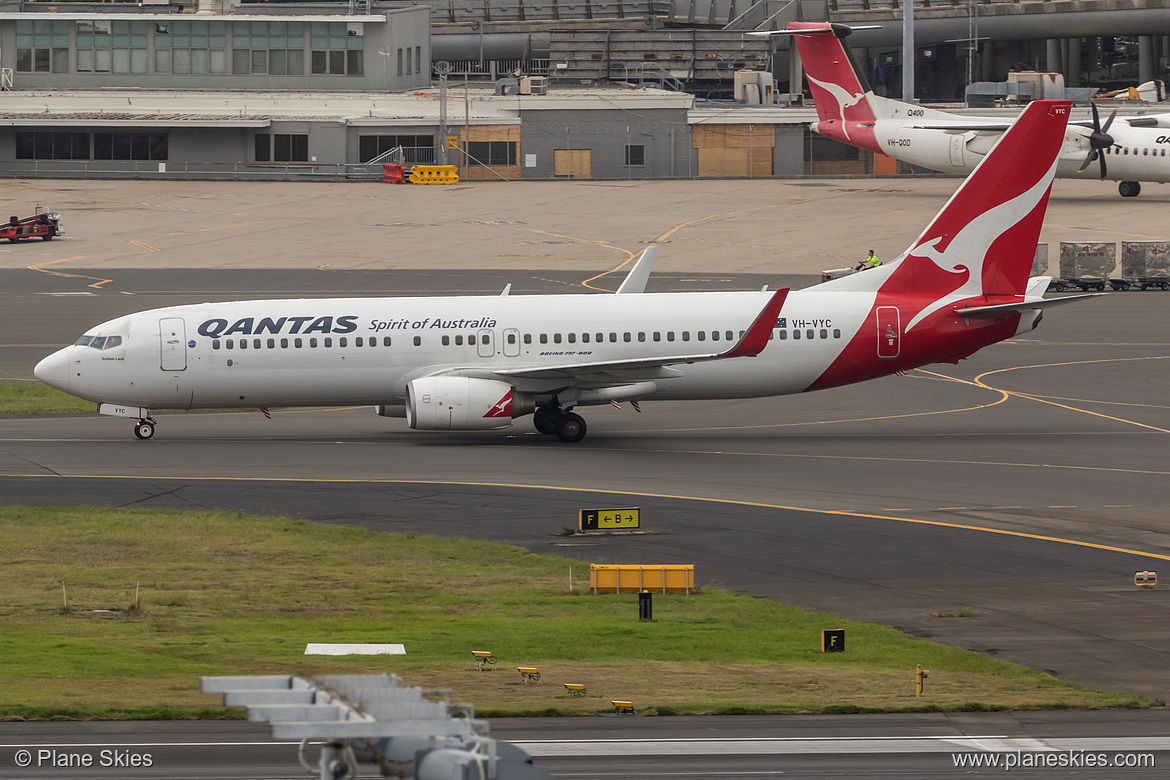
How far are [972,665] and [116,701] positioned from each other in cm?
1281

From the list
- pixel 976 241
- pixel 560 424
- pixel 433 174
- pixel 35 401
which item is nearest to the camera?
pixel 560 424

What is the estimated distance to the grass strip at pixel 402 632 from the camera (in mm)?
21578

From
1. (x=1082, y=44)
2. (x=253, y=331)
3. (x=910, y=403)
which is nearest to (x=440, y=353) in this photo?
(x=253, y=331)

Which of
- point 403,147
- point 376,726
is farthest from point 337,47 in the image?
point 376,726

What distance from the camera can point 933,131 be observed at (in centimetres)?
10038

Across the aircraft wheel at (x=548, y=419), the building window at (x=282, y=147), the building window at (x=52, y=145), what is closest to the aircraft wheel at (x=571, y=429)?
the aircraft wheel at (x=548, y=419)

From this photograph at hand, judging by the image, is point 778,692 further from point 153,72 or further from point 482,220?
point 153,72

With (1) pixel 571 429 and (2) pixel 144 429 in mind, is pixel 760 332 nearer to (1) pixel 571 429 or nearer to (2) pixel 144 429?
(1) pixel 571 429

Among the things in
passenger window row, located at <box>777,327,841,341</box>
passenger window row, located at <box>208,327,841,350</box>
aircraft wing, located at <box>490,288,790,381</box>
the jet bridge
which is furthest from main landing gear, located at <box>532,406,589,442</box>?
the jet bridge

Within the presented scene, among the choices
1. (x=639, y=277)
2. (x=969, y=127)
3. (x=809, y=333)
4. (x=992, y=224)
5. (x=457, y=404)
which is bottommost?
(x=457, y=404)

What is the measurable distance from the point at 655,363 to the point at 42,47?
93513 mm

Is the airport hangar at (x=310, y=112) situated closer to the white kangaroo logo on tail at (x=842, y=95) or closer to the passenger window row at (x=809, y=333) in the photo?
the white kangaroo logo on tail at (x=842, y=95)

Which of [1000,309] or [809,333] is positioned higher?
[1000,309]

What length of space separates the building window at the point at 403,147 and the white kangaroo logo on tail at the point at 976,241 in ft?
243
